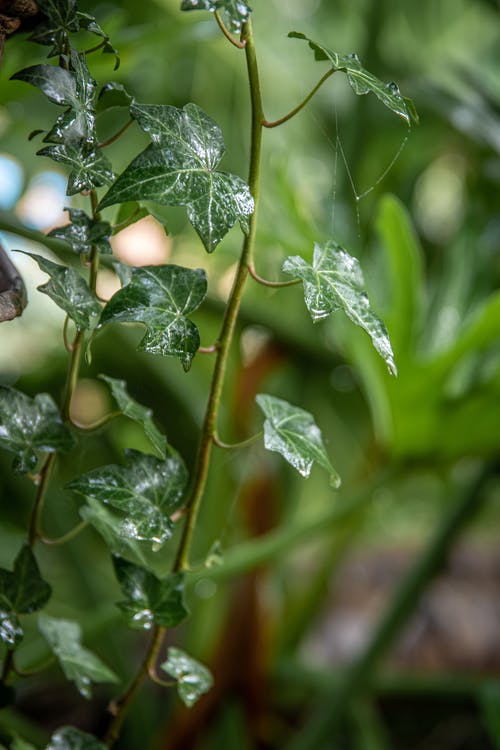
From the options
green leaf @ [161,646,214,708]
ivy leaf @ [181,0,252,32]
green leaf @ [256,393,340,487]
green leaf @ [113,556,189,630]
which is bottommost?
green leaf @ [161,646,214,708]

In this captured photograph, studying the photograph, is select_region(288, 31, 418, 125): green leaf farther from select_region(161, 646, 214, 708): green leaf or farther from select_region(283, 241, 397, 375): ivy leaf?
select_region(161, 646, 214, 708): green leaf

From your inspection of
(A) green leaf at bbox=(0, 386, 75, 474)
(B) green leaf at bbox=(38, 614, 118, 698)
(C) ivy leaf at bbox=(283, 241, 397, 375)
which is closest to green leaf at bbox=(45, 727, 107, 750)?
(B) green leaf at bbox=(38, 614, 118, 698)

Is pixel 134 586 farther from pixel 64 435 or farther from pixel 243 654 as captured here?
pixel 243 654

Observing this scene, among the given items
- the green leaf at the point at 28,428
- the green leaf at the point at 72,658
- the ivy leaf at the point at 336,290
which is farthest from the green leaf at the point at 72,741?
the ivy leaf at the point at 336,290

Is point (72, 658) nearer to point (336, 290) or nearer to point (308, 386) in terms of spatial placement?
point (336, 290)

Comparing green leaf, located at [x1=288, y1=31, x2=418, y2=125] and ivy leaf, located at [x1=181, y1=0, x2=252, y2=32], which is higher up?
ivy leaf, located at [x1=181, y1=0, x2=252, y2=32]

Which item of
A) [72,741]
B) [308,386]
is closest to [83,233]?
[72,741]
